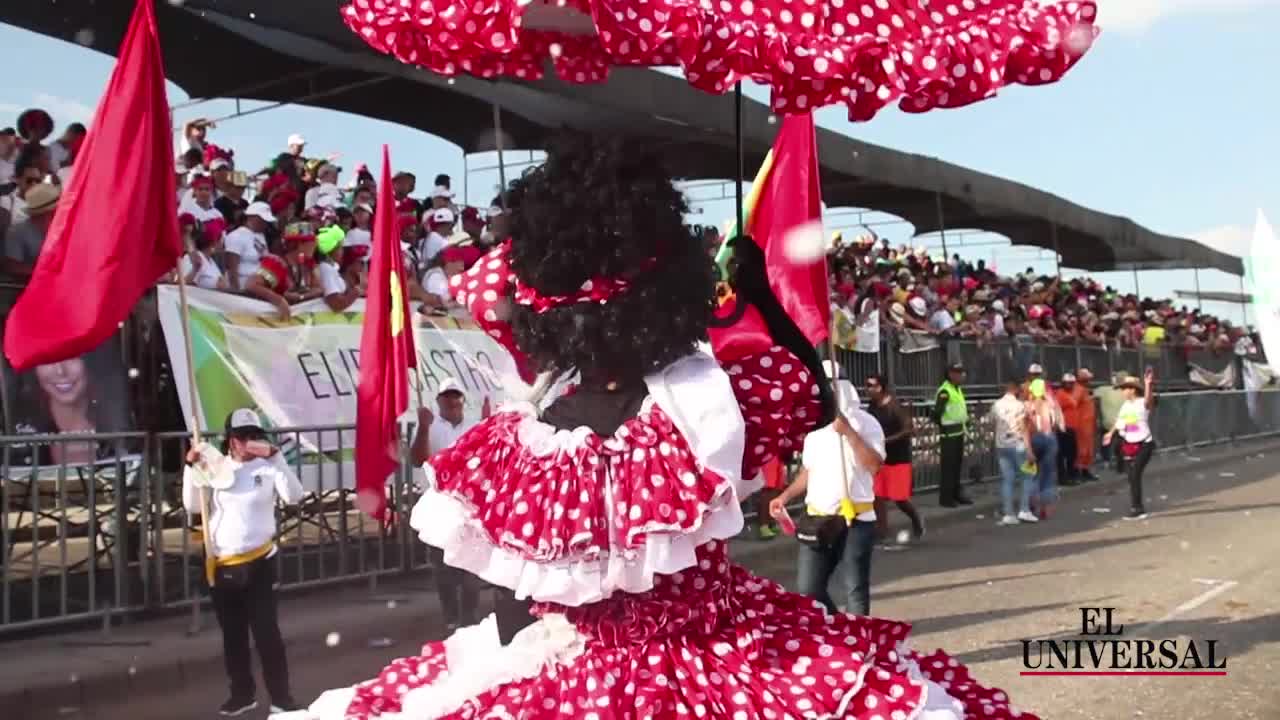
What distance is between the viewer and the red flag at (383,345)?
8476 mm

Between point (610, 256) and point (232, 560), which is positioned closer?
point (610, 256)

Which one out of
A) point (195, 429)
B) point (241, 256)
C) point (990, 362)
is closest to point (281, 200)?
point (241, 256)

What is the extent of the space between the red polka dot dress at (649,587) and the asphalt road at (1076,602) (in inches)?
168

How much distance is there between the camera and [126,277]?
6273 millimetres

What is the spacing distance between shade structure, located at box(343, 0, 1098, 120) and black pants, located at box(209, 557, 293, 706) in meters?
4.69

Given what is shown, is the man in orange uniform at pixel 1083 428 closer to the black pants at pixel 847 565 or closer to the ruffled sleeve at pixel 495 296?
the black pants at pixel 847 565

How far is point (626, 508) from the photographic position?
2.53 meters

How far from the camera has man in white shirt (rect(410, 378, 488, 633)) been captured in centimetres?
861

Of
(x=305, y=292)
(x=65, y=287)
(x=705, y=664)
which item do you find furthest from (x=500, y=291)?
(x=305, y=292)

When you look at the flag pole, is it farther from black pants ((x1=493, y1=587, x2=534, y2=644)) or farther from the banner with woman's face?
black pants ((x1=493, y1=587, x2=534, y2=644))

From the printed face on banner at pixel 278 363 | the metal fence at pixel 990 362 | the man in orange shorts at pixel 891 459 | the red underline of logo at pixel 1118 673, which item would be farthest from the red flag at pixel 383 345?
the metal fence at pixel 990 362

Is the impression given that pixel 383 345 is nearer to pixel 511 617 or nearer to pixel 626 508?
pixel 511 617

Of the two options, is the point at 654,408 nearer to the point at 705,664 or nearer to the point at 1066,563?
the point at 705,664

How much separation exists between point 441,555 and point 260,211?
11.6 feet
